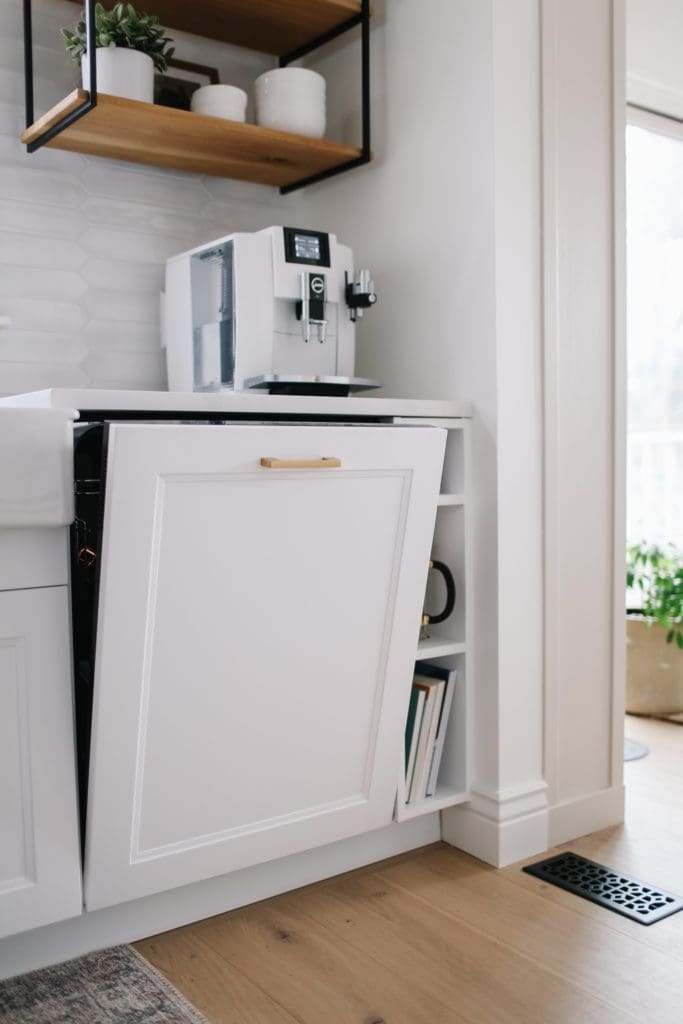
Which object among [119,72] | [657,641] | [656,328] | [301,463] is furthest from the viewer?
[656,328]

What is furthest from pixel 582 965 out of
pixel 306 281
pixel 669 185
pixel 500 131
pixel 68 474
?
pixel 669 185

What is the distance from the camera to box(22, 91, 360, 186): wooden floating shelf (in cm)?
195

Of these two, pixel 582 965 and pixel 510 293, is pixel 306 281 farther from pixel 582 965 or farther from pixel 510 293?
pixel 582 965

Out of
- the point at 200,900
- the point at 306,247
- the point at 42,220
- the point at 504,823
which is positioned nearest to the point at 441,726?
the point at 504,823

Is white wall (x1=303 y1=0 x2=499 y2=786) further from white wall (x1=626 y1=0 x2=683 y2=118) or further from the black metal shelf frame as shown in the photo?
white wall (x1=626 y1=0 x2=683 y2=118)

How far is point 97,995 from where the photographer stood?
156 cm

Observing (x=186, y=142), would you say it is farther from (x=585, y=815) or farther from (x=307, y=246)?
(x=585, y=815)

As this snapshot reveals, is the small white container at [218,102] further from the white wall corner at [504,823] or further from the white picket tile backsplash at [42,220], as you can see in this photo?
the white wall corner at [504,823]

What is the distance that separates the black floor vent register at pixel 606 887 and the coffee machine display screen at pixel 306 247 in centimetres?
134

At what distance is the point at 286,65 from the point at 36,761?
1.86 meters

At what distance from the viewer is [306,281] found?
80.0 inches

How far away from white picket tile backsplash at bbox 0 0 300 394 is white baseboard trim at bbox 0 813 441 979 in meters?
1.09

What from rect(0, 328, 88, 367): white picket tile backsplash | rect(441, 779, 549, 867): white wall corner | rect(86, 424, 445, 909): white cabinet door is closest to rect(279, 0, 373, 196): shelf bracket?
rect(0, 328, 88, 367): white picket tile backsplash

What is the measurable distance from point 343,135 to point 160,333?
0.67 metres
